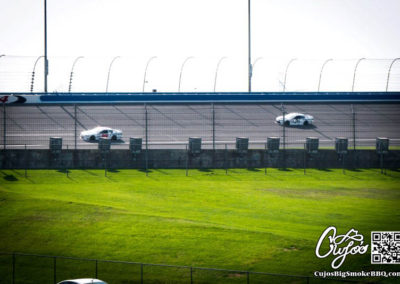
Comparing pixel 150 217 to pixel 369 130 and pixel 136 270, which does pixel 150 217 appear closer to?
pixel 136 270

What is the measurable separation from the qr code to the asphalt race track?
15599 millimetres

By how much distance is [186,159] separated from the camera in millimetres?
29484

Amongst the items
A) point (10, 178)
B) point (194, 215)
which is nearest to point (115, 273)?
point (194, 215)

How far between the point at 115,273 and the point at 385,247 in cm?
779

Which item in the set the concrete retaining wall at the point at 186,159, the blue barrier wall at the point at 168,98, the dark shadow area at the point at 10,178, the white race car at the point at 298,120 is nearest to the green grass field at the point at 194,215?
the dark shadow area at the point at 10,178

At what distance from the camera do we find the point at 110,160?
96.2 ft

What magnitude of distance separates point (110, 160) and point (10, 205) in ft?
28.1

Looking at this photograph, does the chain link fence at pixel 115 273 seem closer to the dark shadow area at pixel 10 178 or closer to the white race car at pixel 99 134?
the dark shadow area at pixel 10 178

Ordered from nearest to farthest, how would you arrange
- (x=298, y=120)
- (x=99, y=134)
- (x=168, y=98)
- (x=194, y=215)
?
(x=194, y=215) < (x=99, y=134) < (x=168, y=98) < (x=298, y=120)

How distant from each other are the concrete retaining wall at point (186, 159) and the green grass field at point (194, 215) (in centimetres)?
83

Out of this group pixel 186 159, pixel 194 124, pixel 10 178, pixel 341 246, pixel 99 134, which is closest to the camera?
pixel 341 246

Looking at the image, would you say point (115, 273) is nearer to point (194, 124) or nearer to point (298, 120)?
point (194, 124)

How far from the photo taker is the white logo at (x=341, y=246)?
50.8 feet

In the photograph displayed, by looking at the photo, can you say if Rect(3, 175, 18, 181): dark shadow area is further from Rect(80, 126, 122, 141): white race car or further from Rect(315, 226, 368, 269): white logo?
Rect(315, 226, 368, 269): white logo
